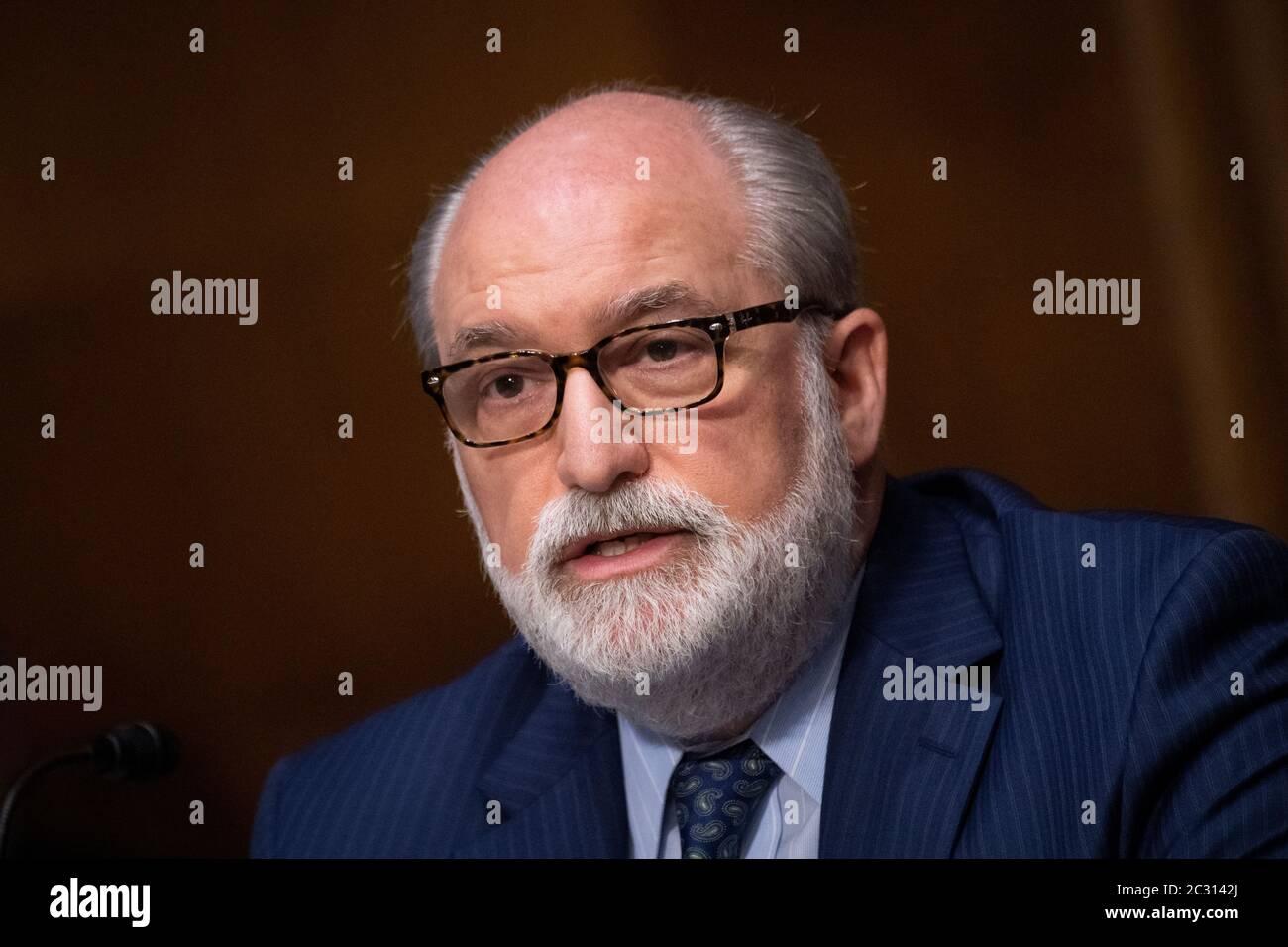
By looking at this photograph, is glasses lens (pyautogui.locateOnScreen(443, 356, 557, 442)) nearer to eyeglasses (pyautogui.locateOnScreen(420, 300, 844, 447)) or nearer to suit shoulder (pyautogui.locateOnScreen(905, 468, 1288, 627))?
eyeglasses (pyautogui.locateOnScreen(420, 300, 844, 447))

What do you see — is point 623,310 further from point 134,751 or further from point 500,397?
point 134,751

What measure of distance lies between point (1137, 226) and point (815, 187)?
0.45 metres

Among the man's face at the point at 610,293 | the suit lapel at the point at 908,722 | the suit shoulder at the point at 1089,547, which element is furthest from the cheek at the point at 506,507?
the suit shoulder at the point at 1089,547

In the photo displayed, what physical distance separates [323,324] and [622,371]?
681mm

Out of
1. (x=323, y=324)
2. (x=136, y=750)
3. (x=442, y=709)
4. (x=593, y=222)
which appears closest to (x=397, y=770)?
(x=442, y=709)

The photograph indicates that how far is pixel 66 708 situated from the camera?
1.91 metres

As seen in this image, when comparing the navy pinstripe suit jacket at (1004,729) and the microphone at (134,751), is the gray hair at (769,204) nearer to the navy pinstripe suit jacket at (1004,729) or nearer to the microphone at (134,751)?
the navy pinstripe suit jacket at (1004,729)

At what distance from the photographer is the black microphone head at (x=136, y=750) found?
1.82m

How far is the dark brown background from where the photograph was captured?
5.71 feet

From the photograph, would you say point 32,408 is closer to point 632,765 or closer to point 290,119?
point 290,119

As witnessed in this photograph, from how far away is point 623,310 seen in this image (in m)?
1.46

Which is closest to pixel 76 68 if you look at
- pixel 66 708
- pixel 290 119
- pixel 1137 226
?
pixel 290 119

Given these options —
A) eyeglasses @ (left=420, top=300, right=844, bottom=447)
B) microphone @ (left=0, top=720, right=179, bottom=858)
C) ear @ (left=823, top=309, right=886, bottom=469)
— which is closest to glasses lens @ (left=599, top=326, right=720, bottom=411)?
eyeglasses @ (left=420, top=300, right=844, bottom=447)
